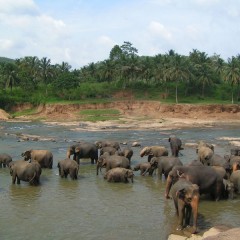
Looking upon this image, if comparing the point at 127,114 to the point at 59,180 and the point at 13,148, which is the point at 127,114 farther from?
the point at 59,180

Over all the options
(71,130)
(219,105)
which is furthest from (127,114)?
(71,130)

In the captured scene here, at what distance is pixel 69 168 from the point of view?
18500 mm

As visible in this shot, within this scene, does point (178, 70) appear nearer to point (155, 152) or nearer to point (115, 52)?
point (115, 52)

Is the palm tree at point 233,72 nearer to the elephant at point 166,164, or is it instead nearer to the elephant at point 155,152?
the elephant at point 155,152

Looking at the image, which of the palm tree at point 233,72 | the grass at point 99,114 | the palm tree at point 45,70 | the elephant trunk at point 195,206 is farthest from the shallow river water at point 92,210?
the palm tree at point 45,70

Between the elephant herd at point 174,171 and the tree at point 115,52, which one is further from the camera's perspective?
the tree at point 115,52

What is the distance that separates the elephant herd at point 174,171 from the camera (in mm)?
11664

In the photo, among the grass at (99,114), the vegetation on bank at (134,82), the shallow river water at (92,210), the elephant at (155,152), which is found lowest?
the shallow river water at (92,210)

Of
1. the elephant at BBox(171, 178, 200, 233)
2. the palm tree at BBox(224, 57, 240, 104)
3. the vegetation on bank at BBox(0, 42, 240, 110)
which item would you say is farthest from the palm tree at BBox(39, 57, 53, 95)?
the elephant at BBox(171, 178, 200, 233)

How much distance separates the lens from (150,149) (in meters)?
22.7

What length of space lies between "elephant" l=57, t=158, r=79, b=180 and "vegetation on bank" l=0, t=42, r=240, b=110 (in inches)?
1853

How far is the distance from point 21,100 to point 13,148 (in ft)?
133

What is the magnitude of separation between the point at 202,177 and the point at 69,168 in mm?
6618

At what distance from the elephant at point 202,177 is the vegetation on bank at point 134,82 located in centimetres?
5163
